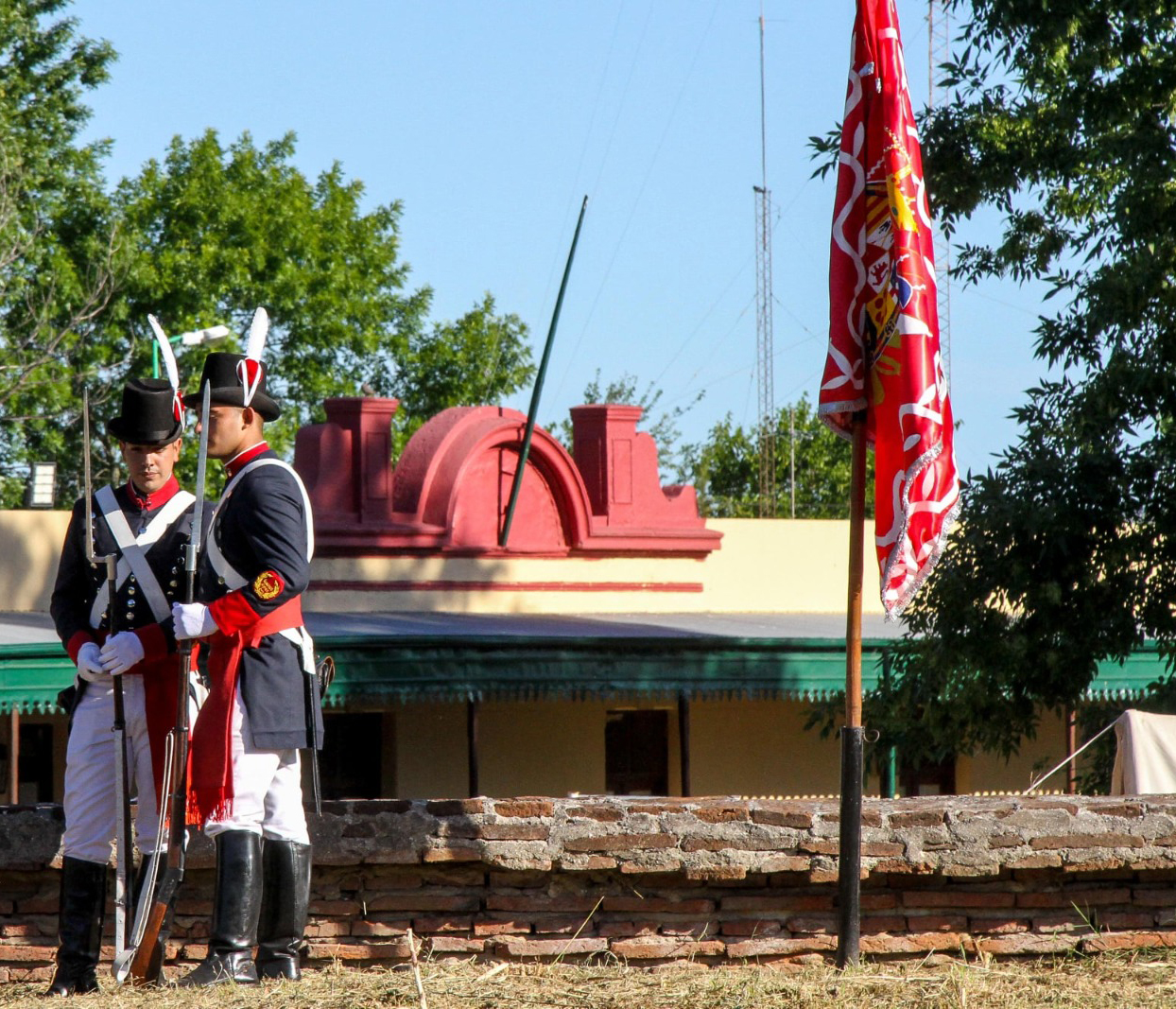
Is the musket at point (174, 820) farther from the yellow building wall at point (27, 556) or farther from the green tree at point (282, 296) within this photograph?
the green tree at point (282, 296)

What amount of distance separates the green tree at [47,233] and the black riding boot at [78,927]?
60.9 ft

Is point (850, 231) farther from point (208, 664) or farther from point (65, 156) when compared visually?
point (65, 156)

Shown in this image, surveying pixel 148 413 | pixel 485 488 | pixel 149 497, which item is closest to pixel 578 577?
pixel 485 488

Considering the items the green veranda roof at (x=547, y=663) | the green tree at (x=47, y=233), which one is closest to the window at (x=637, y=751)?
the green veranda roof at (x=547, y=663)

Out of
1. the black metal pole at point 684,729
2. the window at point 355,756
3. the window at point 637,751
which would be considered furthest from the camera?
the window at point 637,751

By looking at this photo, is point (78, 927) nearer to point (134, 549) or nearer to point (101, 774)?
point (101, 774)

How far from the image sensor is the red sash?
4.59 metres

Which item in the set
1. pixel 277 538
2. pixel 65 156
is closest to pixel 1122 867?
pixel 277 538

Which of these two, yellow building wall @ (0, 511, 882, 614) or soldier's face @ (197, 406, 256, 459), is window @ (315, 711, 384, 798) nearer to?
yellow building wall @ (0, 511, 882, 614)

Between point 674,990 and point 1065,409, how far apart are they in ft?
21.4

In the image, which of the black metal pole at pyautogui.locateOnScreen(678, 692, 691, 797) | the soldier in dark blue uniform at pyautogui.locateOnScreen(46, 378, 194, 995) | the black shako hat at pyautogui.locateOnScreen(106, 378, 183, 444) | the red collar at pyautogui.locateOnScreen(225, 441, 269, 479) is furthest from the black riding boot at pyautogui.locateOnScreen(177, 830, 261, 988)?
the black metal pole at pyautogui.locateOnScreen(678, 692, 691, 797)

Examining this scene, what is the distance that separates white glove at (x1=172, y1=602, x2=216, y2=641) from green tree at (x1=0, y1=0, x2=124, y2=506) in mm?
18729

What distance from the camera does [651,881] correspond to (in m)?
5.18

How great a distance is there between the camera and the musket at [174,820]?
453 centimetres
